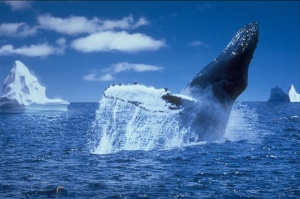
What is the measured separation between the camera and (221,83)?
9.29 meters

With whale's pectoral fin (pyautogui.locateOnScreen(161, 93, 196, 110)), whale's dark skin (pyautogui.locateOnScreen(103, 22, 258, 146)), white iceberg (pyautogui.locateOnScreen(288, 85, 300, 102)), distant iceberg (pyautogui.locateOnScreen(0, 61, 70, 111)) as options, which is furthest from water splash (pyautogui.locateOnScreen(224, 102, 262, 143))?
white iceberg (pyautogui.locateOnScreen(288, 85, 300, 102))

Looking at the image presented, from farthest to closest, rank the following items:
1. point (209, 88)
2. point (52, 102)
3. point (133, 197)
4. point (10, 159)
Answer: point (52, 102), point (10, 159), point (209, 88), point (133, 197)

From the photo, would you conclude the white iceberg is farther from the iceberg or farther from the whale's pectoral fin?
the whale's pectoral fin

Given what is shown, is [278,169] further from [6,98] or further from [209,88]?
[6,98]

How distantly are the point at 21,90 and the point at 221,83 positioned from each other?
144ft

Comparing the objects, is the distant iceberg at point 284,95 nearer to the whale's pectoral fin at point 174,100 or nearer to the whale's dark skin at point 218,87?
the whale's dark skin at point 218,87

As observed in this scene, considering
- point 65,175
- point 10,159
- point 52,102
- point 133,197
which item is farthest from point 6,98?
point 133,197

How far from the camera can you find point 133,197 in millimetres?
7148

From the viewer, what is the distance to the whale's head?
930 centimetres

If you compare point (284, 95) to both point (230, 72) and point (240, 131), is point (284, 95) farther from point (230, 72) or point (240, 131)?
point (230, 72)

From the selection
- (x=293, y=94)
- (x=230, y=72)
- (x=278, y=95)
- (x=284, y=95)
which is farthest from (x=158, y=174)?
(x=293, y=94)

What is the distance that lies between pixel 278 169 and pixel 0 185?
785cm

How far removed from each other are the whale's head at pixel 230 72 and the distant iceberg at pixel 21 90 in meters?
40.7

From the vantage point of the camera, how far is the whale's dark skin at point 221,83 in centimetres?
921
